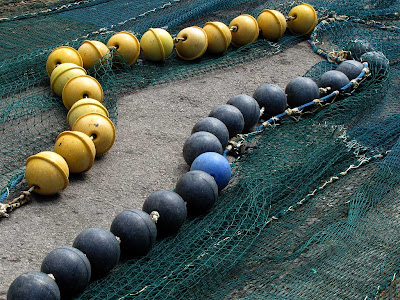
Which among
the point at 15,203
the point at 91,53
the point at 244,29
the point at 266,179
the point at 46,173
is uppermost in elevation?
the point at 91,53

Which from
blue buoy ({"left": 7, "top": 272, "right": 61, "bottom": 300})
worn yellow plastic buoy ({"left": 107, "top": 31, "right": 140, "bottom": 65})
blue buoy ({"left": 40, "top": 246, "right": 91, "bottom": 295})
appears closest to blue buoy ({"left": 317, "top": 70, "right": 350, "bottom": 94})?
worn yellow plastic buoy ({"left": 107, "top": 31, "right": 140, "bottom": 65})

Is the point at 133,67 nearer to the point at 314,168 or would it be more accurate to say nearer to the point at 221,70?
the point at 221,70

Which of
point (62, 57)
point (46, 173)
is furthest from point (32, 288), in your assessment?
point (62, 57)

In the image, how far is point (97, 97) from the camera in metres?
5.07

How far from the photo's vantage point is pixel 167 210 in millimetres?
3744

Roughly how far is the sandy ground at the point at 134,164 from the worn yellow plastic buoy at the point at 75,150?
0.15 m

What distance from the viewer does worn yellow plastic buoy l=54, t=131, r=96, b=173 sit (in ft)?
14.0

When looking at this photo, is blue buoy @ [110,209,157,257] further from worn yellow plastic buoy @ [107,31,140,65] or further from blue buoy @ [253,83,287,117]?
worn yellow plastic buoy @ [107,31,140,65]

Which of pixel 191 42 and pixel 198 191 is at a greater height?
pixel 191 42

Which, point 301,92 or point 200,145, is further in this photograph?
point 301,92

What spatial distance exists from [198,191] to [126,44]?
2.37 metres

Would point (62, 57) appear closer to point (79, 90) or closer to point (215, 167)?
point (79, 90)

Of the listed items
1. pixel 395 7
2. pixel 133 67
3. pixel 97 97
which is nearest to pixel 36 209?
pixel 97 97

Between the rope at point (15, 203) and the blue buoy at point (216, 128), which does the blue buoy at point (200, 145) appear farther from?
the rope at point (15, 203)
